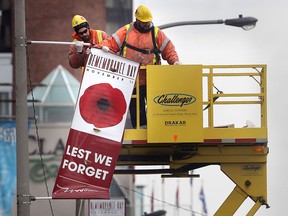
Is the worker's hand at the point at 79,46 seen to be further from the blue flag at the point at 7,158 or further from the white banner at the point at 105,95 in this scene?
the blue flag at the point at 7,158

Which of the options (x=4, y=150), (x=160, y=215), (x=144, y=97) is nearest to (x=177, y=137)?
(x=144, y=97)

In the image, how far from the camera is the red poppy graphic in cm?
1611

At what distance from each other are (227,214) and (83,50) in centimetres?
312

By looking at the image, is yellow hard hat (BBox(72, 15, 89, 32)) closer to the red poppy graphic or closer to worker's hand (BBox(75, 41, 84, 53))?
worker's hand (BBox(75, 41, 84, 53))

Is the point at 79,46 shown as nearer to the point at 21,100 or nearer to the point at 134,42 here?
the point at 134,42

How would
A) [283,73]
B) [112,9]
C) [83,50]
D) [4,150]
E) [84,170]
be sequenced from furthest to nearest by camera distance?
[112,9], [4,150], [283,73], [83,50], [84,170]

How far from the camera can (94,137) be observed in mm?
16047

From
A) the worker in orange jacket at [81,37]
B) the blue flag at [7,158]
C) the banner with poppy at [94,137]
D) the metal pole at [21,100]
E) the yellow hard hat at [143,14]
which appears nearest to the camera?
the banner with poppy at [94,137]

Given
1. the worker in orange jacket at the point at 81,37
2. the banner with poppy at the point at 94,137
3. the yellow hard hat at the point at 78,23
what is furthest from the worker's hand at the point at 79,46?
the yellow hard hat at the point at 78,23

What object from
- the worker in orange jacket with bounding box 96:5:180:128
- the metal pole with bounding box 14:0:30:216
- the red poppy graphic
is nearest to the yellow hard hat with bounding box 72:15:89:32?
the worker in orange jacket with bounding box 96:5:180:128

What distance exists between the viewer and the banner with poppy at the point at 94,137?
52.5ft

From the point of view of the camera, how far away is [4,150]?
138ft

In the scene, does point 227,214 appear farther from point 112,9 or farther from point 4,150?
point 112,9

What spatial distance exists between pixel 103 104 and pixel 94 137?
484mm
